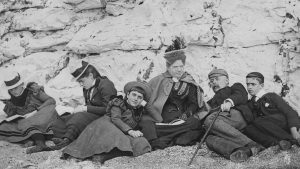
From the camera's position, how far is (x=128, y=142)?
5.74 metres

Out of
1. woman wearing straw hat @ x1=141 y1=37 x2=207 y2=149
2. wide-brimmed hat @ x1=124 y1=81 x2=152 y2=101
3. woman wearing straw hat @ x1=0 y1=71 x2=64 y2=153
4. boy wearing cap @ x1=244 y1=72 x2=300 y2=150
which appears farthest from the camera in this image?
woman wearing straw hat @ x1=0 y1=71 x2=64 y2=153

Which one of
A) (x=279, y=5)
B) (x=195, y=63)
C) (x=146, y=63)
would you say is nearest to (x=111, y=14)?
(x=146, y=63)

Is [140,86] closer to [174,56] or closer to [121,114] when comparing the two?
[121,114]

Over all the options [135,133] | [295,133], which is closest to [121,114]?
[135,133]

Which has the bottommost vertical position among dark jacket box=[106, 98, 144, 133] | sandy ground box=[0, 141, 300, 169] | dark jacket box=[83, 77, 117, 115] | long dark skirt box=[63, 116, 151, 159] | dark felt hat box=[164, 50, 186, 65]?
sandy ground box=[0, 141, 300, 169]

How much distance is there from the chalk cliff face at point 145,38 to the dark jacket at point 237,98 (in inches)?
43.4

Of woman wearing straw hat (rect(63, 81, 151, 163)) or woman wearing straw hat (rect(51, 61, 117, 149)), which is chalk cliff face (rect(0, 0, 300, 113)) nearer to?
woman wearing straw hat (rect(51, 61, 117, 149))

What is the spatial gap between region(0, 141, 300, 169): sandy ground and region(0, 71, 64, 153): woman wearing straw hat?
0.93ft

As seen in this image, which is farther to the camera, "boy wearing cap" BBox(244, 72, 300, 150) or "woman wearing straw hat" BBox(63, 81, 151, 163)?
"woman wearing straw hat" BBox(63, 81, 151, 163)

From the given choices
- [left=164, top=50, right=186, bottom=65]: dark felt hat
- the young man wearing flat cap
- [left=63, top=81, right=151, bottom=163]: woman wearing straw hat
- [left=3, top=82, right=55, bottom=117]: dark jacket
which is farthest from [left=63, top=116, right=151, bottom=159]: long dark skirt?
[left=3, top=82, right=55, bottom=117]: dark jacket

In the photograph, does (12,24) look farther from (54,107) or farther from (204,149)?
(204,149)

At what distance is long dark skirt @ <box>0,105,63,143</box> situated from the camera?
21.5 feet

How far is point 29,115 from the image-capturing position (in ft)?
22.4

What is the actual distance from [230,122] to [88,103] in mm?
1856
